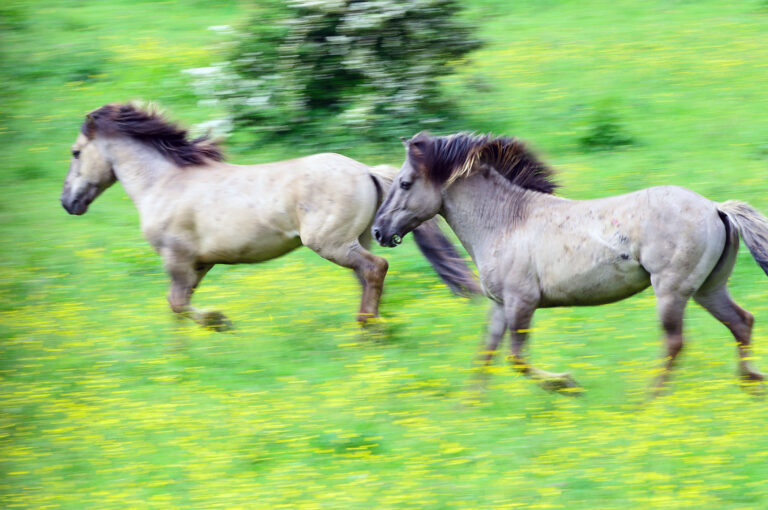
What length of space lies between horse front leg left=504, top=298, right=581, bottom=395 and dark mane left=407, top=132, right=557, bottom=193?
954mm

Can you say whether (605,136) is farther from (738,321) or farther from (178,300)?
(178,300)

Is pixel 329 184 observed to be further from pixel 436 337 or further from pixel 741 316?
pixel 741 316

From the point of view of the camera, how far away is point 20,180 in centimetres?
1266

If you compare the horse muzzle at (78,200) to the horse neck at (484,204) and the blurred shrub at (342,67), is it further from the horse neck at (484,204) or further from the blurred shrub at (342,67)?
the blurred shrub at (342,67)

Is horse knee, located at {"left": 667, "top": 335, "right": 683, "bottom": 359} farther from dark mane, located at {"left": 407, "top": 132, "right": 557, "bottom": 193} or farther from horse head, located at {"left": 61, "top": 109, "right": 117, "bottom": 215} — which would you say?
horse head, located at {"left": 61, "top": 109, "right": 117, "bottom": 215}

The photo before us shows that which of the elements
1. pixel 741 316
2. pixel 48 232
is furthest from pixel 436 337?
pixel 48 232

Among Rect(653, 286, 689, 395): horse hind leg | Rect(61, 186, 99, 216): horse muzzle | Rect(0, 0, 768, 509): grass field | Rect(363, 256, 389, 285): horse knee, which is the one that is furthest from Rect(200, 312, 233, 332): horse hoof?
Rect(653, 286, 689, 395): horse hind leg

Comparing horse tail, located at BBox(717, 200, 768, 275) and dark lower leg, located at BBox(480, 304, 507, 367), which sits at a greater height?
horse tail, located at BBox(717, 200, 768, 275)

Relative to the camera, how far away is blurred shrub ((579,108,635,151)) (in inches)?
472

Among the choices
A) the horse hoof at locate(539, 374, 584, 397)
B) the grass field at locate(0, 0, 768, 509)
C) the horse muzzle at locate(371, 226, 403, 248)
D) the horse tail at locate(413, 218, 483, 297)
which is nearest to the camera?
the grass field at locate(0, 0, 768, 509)

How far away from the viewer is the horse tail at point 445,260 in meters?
8.00

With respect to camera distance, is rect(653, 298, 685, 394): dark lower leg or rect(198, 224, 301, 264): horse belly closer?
rect(653, 298, 685, 394): dark lower leg

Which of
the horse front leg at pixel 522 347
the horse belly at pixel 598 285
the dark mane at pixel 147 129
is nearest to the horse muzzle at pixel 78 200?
the dark mane at pixel 147 129

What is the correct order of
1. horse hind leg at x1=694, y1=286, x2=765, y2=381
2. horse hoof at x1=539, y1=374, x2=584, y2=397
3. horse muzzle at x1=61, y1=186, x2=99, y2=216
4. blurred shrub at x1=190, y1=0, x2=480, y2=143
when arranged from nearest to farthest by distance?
horse hind leg at x1=694, y1=286, x2=765, y2=381 < horse hoof at x1=539, y1=374, x2=584, y2=397 < horse muzzle at x1=61, y1=186, x2=99, y2=216 < blurred shrub at x1=190, y1=0, x2=480, y2=143
